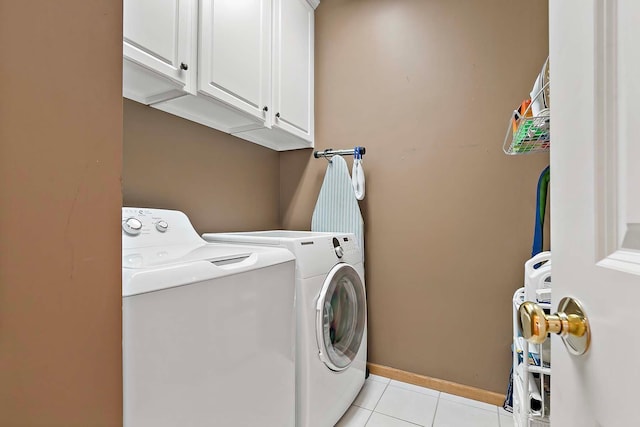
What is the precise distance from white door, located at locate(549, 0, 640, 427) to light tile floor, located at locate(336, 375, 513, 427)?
4.45 feet

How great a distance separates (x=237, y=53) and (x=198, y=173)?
67cm

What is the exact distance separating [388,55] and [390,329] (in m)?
1.78

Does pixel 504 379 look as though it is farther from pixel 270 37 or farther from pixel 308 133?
pixel 270 37

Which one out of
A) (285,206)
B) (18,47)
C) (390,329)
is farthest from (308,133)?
(18,47)

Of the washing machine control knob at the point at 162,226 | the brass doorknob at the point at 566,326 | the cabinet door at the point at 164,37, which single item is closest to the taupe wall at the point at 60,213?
the brass doorknob at the point at 566,326

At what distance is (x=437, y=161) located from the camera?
73.1 inches

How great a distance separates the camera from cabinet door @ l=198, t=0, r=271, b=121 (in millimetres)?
1335

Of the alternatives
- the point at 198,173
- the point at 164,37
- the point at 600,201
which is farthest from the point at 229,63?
the point at 600,201

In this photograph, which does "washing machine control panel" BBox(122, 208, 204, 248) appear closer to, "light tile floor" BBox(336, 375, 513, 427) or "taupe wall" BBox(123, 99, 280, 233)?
"taupe wall" BBox(123, 99, 280, 233)

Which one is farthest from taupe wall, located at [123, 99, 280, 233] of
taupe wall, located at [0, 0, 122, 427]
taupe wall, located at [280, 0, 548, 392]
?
taupe wall, located at [0, 0, 122, 427]

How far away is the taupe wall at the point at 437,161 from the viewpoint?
169cm

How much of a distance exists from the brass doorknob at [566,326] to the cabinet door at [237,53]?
4.53ft

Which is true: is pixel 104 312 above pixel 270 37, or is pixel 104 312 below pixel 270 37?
below

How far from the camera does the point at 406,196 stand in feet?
6.35
